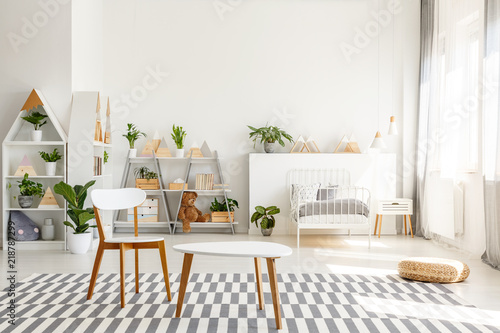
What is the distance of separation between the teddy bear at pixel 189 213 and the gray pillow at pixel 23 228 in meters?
1.87

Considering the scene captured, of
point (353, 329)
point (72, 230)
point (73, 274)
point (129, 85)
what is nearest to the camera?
point (353, 329)

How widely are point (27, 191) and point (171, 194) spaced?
2.05 meters

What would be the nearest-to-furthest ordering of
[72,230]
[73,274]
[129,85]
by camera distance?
1. [73,274]
2. [72,230]
3. [129,85]

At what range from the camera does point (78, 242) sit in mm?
5285

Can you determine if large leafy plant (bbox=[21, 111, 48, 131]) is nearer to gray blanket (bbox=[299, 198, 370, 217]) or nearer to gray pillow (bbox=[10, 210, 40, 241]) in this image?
gray pillow (bbox=[10, 210, 40, 241])

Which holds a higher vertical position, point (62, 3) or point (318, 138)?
point (62, 3)

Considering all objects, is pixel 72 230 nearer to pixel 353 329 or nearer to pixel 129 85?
pixel 129 85

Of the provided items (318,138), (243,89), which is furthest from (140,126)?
(318,138)

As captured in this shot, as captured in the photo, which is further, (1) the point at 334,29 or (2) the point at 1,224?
(1) the point at 334,29

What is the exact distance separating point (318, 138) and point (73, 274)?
12.9ft

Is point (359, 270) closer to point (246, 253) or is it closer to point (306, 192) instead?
point (246, 253)

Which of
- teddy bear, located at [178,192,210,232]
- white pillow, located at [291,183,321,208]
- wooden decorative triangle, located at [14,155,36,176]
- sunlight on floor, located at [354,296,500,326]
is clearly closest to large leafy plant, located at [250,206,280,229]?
white pillow, located at [291,183,321,208]

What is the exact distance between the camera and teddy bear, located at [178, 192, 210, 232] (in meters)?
6.80

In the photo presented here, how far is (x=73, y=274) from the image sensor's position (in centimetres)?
432
